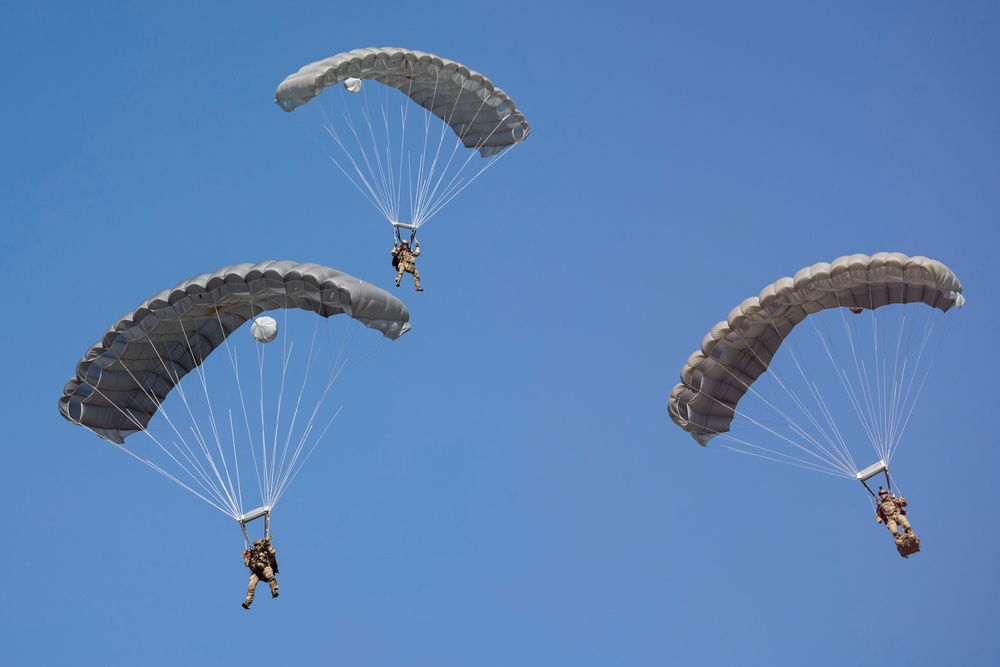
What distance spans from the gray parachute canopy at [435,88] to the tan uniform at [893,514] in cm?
1026

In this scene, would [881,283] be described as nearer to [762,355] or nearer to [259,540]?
[762,355]

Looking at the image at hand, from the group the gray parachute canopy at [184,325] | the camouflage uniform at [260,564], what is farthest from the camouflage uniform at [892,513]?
the camouflage uniform at [260,564]

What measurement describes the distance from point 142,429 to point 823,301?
10.6 metres

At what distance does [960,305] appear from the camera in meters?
26.0

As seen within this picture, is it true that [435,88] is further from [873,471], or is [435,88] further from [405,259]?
[873,471]

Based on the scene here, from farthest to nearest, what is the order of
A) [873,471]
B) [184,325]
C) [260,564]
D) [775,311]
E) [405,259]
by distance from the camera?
[405,259]
[184,325]
[775,311]
[873,471]
[260,564]

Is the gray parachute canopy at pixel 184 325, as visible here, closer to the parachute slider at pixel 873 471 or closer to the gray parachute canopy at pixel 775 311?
the gray parachute canopy at pixel 775 311

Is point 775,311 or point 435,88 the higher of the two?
point 435,88

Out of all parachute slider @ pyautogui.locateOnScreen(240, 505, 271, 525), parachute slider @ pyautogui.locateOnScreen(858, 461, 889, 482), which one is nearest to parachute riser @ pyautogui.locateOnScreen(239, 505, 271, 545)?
parachute slider @ pyautogui.locateOnScreen(240, 505, 271, 525)

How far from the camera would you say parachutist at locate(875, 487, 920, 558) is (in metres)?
25.6

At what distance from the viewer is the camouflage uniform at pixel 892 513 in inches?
1009

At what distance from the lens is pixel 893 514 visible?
2577 centimetres

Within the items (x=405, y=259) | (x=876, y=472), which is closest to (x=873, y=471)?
(x=876, y=472)

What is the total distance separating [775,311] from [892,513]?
11.2ft
